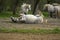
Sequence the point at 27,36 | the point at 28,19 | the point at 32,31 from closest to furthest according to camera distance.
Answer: the point at 27,36, the point at 32,31, the point at 28,19

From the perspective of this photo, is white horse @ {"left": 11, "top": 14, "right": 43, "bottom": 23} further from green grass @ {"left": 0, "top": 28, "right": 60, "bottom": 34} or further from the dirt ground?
the dirt ground

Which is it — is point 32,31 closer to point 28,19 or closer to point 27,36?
point 27,36

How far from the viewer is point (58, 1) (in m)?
30.7

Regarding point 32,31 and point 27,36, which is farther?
point 32,31

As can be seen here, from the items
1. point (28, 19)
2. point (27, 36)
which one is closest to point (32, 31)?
point (27, 36)

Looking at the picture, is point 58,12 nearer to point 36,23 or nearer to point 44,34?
point 36,23

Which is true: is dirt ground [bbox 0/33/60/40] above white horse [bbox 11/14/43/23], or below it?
below

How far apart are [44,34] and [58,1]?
20294mm

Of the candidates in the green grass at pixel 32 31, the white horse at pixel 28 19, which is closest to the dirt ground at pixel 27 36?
the green grass at pixel 32 31

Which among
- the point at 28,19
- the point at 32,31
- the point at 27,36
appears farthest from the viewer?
the point at 28,19

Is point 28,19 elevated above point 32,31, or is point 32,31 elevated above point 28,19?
point 28,19

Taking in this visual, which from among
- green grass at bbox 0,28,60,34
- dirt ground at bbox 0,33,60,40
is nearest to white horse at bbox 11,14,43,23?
green grass at bbox 0,28,60,34

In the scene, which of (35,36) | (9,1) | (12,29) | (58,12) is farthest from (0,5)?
(35,36)

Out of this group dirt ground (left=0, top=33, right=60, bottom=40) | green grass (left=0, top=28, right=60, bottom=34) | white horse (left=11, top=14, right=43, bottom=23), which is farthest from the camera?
white horse (left=11, top=14, right=43, bottom=23)
